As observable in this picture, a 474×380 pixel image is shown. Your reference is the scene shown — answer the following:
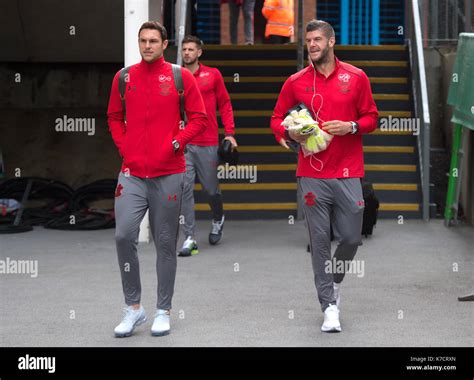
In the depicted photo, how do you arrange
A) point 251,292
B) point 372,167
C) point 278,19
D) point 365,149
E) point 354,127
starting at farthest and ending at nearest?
point 278,19 < point 365,149 < point 372,167 < point 251,292 < point 354,127

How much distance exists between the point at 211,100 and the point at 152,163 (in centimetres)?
415

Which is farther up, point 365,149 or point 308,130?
point 308,130

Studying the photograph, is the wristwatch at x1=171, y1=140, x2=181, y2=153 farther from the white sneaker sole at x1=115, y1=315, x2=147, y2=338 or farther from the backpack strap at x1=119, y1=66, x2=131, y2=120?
the white sneaker sole at x1=115, y1=315, x2=147, y2=338

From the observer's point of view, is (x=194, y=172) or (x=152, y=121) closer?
(x=152, y=121)

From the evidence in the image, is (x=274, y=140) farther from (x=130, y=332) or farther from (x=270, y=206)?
(x=130, y=332)

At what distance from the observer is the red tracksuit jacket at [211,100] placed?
1109cm

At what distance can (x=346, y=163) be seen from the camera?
Answer: 7.34m

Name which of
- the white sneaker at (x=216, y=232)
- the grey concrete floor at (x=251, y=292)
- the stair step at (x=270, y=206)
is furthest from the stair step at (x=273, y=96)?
the white sneaker at (x=216, y=232)

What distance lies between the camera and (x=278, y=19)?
17750mm

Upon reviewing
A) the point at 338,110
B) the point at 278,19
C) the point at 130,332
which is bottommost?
the point at 130,332

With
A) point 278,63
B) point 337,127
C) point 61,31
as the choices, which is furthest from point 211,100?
point 278,63

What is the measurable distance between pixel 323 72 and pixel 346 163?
2.15 feet

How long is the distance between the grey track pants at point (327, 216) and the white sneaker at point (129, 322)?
1280 mm

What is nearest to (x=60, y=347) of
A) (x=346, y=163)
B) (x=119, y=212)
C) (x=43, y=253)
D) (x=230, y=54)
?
(x=119, y=212)
